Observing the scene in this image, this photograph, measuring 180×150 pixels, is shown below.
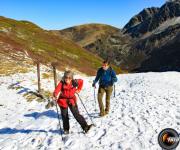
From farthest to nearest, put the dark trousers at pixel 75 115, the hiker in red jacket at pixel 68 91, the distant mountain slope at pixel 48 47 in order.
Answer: the distant mountain slope at pixel 48 47 < the dark trousers at pixel 75 115 < the hiker in red jacket at pixel 68 91

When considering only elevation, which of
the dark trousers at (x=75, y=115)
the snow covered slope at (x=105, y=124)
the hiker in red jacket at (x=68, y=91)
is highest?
the hiker in red jacket at (x=68, y=91)

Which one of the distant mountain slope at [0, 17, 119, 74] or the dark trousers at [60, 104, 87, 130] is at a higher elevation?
the distant mountain slope at [0, 17, 119, 74]

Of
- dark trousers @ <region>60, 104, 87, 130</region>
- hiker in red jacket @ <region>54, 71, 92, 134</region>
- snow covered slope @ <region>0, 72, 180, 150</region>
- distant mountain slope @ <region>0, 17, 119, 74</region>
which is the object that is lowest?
snow covered slope @ <region>0, 72, 180, 150</region>

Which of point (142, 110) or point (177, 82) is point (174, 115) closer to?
point (142, 110)

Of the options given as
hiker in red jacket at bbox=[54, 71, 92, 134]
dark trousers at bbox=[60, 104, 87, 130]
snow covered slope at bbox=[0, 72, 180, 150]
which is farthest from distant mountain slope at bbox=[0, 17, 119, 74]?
hiker in red jacket at bbox=[54, 71, 92, 134]

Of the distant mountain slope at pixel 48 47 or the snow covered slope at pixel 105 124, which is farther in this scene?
the distant mountain slope at pixel 48 47

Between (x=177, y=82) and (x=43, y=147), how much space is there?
73.7 ft

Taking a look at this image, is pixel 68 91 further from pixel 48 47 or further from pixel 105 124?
pixel 48 47

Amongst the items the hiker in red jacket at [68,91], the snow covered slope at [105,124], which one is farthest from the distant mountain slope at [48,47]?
the hiker in red jacket at [68,91]

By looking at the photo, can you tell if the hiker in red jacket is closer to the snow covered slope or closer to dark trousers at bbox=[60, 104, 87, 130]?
dark trousers at bbox=[60, 104, 87, 130]

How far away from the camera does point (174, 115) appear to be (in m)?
17.1

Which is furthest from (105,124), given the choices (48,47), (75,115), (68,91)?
(48,47)

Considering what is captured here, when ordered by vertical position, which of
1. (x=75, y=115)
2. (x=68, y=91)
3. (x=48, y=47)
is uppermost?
(x=48, y=47)

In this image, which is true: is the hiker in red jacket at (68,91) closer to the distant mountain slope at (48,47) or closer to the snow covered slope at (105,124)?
the snow covered slope at (105,124)
